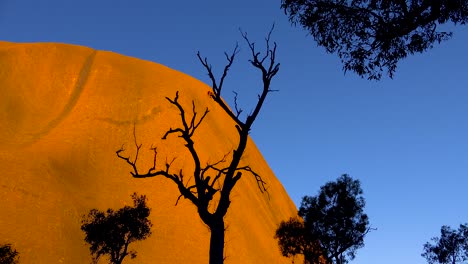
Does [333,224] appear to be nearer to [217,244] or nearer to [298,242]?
[298,242]

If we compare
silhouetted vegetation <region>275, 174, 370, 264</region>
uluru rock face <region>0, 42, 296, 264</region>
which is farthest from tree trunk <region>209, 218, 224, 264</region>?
uluru rock face <region>0, 42, 296, 264</region>

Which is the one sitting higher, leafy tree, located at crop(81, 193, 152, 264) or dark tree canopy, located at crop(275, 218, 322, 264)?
leafy tree, located at crop(81, 193, 152, 264)

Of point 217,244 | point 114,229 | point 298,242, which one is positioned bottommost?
point 217,244

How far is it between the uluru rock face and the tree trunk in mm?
68031

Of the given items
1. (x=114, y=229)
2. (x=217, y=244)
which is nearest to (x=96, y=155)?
(x=114, y=229)

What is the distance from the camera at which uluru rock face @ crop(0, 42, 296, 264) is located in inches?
3302

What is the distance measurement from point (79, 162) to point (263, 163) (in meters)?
64.4

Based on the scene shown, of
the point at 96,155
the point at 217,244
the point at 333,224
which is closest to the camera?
the point at 217,244

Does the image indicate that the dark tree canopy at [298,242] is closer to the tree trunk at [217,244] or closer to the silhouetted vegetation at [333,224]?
the silhouetted vegetation at [333,224]

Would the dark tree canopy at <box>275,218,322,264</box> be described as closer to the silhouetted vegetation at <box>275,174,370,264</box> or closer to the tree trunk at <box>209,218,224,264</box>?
the silhouetted vegetation at <box>275,174,370,264</box>

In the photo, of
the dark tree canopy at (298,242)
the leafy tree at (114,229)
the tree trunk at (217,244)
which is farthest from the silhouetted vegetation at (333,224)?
the tree trunk at (217,244)

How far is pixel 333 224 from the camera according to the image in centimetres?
5812

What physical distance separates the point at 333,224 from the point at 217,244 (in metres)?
45.3

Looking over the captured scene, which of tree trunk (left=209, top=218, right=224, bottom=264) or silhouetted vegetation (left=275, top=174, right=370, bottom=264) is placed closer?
tree trunk (left=209, top=218, right=224, bottom=264)
